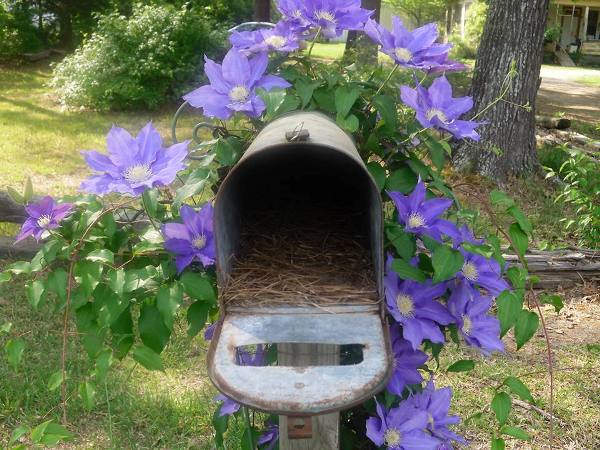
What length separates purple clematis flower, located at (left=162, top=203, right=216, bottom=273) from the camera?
134 cm

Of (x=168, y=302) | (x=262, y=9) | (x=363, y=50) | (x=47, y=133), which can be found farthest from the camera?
(x=262, y=9)

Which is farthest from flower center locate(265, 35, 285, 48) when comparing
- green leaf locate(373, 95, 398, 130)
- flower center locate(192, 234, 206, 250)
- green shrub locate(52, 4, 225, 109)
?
green shrub locate(52, 4, 225, 109)

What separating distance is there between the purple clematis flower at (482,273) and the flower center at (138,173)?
68 cm

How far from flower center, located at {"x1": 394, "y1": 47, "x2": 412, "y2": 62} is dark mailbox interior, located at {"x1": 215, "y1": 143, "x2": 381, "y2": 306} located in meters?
0.26

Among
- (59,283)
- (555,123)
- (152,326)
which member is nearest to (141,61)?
(555,123)

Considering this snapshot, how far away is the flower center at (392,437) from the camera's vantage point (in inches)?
59.6

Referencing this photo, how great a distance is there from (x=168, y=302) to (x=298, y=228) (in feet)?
1.46

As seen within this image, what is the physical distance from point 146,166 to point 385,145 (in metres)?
0.57

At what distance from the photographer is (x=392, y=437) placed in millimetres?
1522

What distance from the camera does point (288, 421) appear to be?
143cm

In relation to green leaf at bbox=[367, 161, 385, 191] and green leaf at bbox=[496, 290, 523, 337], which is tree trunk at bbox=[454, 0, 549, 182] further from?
green leaf at bbox=[496, 290, 523, 337]

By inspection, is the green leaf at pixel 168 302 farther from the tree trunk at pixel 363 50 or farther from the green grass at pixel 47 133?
the tree trunk at pixel 363 50

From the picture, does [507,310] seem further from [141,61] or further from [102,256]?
[141,61]

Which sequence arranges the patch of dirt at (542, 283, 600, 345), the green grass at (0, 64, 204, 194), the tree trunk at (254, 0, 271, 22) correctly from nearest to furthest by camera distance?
the patch of dirt at (542, 283, 600, 345), the green grass at (0, 64, 204, 194), the tree trunk at (254, 0, 271, 22)
